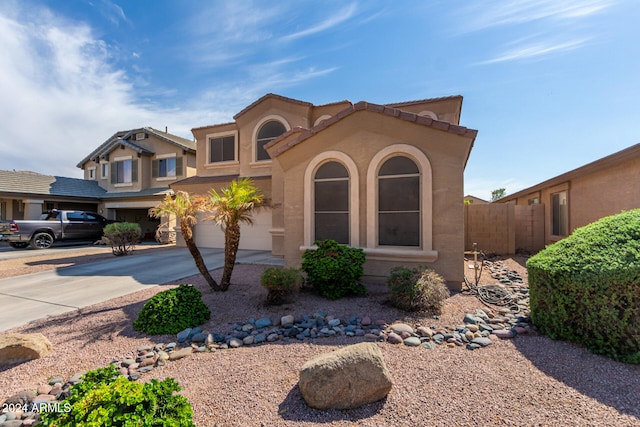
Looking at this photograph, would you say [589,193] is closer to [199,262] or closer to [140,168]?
[199,262]

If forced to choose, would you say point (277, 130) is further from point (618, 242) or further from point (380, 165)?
point (618, 242)

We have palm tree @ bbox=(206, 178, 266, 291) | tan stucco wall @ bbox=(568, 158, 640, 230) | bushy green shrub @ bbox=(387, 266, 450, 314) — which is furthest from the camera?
tan stucco wall @ bbox=(568, 158, 640, 230)

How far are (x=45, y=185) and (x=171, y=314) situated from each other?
916 inches

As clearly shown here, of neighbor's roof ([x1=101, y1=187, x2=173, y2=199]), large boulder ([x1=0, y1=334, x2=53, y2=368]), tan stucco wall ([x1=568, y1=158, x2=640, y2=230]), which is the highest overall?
neighbor's roof ([x1=101, y1=187, x2=173, y2=199])

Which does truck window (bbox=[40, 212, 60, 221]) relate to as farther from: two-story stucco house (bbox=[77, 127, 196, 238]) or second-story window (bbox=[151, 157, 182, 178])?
second-story window (bbox=[151, 157, 182, 178])

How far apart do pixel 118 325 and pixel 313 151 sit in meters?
6.07

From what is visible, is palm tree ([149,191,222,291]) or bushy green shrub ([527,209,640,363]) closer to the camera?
bushy green shrub ([527,209,640,363])

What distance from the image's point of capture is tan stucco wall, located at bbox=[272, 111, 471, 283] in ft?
22.3

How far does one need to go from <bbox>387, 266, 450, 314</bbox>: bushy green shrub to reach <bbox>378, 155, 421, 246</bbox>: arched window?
1617mm

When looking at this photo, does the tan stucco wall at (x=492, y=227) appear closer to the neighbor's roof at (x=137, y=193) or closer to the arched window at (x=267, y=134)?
the arched window at (x=267, y=134)

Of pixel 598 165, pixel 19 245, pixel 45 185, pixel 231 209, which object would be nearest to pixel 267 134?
pixel 231 209

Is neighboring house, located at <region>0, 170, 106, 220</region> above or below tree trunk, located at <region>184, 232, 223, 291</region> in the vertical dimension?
above

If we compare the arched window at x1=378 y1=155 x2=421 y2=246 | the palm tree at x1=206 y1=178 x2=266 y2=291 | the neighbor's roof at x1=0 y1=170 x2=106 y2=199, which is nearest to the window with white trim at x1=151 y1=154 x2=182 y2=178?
the neighbor's roof at x1=0 y1=170 x2=106 y2=199

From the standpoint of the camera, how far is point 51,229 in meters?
15.7
